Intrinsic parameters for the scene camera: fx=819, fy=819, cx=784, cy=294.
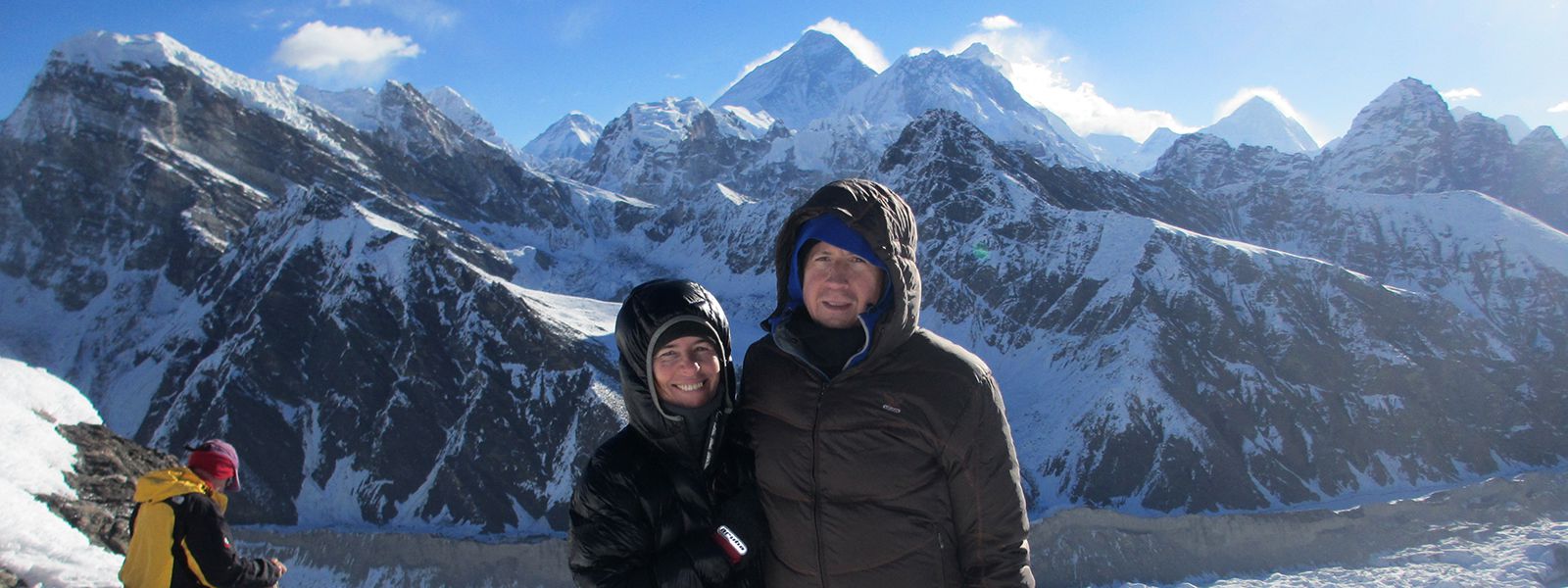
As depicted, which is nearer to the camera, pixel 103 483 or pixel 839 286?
pixel 839 286

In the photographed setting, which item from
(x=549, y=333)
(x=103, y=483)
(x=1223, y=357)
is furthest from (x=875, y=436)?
(x=1223, y=357)

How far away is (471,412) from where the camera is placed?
105312 millimetres

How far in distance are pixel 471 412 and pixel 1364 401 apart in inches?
4811

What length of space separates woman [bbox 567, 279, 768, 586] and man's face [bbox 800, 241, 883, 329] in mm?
705

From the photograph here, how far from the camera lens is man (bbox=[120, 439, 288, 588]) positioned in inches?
356

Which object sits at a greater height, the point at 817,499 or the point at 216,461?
the point at 817,499

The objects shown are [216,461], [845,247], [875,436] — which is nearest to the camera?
[875,436]

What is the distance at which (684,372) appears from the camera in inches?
206

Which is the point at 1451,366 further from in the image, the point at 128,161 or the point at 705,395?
the point at 128,161

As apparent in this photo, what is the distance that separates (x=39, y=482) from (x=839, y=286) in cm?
1890

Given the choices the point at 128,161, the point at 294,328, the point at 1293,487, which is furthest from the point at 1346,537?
the point at 128,161

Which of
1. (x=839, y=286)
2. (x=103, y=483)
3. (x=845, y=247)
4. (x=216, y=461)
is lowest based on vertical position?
(x=103, y=483)

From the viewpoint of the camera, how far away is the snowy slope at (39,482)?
12.8 metres

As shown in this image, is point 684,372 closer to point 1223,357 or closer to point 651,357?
point 651,357
